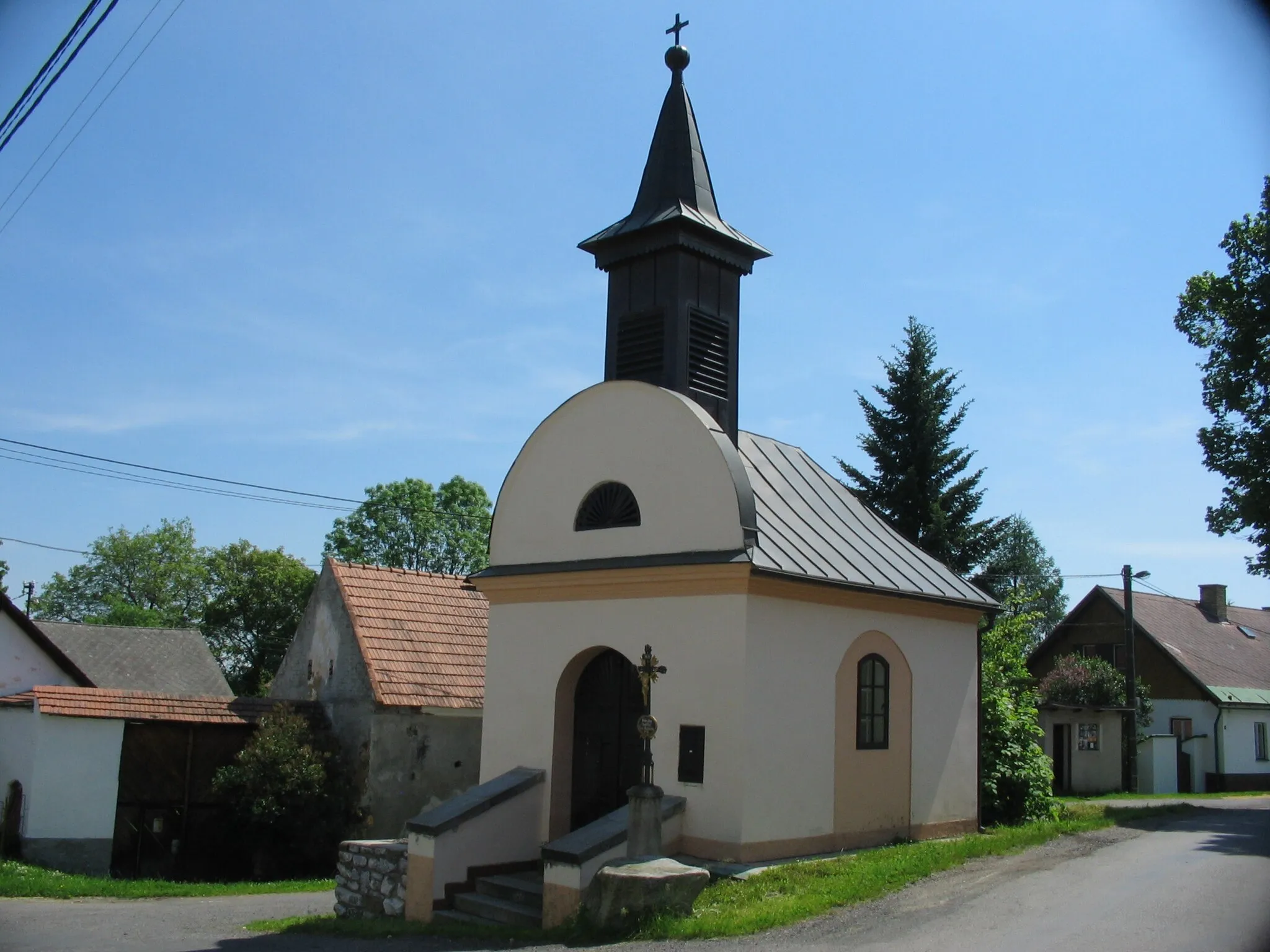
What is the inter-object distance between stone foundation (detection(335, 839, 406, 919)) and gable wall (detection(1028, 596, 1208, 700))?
27.9 meters

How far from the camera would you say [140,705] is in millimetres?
17500

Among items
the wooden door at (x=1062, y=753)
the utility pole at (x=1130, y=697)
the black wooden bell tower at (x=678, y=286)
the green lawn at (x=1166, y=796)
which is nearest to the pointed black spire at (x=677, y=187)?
the black wooden bell tower at (x=678, y=286)

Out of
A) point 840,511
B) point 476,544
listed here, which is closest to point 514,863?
point 840,511

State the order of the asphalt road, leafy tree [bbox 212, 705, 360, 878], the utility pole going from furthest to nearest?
the utility pole, leafy tree [bbox 212, 705, 360, 878], the asphalt road

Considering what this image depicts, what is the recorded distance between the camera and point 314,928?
1197 centimetres

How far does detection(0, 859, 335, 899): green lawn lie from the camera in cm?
1495

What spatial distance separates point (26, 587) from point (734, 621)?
46973 millimetres

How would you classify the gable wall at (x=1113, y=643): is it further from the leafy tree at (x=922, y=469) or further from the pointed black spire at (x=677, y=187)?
the pointed black spire at (x=677, y=187)

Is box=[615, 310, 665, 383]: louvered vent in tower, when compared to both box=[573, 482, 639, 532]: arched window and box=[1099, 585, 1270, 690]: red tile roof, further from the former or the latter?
box=[1099, 585, 1270, 690]: red tile roof

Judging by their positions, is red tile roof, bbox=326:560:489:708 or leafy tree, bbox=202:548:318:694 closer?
red tile roof, bbox=326:560:489:708

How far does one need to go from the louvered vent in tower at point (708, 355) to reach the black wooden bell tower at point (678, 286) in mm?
11

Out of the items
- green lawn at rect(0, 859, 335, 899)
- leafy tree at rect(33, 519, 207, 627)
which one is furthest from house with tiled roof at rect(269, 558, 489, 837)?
leafy tree at rect(33, 519, 207, 627)

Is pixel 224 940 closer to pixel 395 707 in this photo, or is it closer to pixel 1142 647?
pixel 395 707

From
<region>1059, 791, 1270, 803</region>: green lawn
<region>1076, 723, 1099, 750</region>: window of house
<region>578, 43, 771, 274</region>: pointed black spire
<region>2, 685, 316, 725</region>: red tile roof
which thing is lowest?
<region>1059, 791, 1270, 803</region>: green lawn
